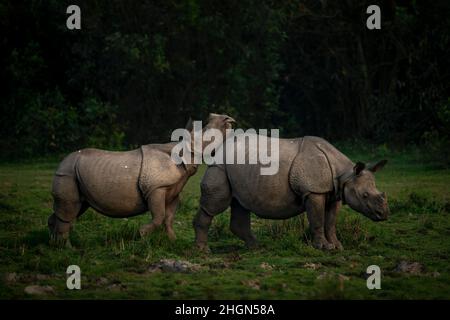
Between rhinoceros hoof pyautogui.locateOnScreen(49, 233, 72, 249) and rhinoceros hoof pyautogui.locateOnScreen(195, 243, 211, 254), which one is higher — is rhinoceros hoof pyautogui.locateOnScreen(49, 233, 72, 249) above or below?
above

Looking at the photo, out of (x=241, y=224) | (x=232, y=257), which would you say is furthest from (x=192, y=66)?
(x=232, y=257)

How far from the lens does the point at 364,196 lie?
428 inches

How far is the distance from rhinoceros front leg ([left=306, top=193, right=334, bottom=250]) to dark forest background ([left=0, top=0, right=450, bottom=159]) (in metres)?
10.6

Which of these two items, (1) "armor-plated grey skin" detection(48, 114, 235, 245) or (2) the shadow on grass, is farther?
(2) the shadow on grass

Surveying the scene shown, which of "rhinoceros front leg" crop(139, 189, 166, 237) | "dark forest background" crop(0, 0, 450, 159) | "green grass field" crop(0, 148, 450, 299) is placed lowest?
"green grass field" crop(0, 148, 450, 299)

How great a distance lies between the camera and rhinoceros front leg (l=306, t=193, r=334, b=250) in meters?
10.9

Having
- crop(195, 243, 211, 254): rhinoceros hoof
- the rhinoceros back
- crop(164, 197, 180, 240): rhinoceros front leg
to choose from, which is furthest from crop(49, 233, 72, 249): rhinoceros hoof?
the rhinoceros back

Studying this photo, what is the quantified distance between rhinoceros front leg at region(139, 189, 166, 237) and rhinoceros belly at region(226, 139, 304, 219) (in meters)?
0.86

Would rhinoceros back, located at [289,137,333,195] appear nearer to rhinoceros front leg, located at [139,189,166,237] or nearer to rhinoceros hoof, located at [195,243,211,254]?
rhinoceros hoof, located at [195,243,211,254]

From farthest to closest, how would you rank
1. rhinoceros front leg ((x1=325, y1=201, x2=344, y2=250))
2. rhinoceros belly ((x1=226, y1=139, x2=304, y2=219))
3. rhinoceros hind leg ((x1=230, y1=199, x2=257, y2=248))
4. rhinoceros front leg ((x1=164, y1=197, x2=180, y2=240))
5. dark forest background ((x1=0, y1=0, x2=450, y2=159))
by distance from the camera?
dark forest background ((x1=0, y1=0, x2=450, y2=159)) < rhinoceros hind leg ((x1=230, y1=199, x2=257, y2=248)) < rhinoceros front leg ((x1=164, y1=197, x2=180, y2=240)) < rhinoceros front leg ((x1=325, y1=201, x2=344, y2=250)) < rhinoceros belly ((x1=226, y1=139, x2=304, y2=219))

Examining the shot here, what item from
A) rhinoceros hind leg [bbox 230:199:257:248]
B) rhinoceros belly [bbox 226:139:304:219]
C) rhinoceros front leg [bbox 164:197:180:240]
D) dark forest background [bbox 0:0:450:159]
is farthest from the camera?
dark forest background [bbox 0:0:450:159]

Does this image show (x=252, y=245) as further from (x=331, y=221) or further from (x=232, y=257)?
(x=331, y=221)

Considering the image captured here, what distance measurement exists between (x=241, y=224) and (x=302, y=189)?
3.38 feet

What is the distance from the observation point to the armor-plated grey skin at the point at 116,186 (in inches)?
437
